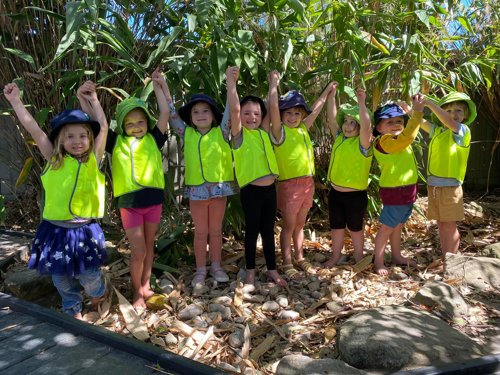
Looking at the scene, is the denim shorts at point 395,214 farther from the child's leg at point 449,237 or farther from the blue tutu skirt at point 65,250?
the blue tutu skirt at point 65,250

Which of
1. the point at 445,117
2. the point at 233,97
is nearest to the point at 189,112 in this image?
the point at 233,97

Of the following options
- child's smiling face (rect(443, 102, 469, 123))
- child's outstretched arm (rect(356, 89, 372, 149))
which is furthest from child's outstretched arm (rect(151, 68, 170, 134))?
child's smiling face (rect(443, 102, 469, 123))

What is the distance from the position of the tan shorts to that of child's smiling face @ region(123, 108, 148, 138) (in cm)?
200

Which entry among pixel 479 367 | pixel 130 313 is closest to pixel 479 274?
pixel 479 367

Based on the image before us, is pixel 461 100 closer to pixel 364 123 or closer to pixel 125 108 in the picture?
pixel 364 123

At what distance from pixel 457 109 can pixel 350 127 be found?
0.71 metres

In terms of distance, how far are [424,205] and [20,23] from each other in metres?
3.78

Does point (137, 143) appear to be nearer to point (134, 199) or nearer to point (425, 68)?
point (134, 199)

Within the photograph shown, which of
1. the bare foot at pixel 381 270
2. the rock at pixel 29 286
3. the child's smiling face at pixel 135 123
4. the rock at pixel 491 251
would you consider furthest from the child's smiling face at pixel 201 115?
the rock at pixel 491 251

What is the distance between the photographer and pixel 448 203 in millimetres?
2961

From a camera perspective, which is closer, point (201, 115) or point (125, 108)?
point (125, 108)

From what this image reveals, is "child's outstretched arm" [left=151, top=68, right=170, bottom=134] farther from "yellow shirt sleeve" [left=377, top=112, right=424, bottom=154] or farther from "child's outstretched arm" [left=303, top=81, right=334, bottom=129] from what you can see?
"yellow shirt sleeve" [left=377, top=112, right=424, bottom=154]

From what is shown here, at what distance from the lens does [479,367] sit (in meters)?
1.76

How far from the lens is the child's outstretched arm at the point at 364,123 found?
2.81 metres
